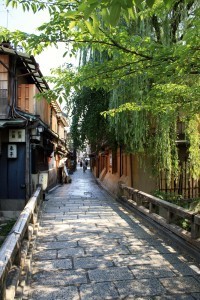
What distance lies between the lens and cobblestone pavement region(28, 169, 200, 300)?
4660 millimetres

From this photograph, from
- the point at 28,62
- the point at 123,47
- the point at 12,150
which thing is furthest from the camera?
the point at 28,62

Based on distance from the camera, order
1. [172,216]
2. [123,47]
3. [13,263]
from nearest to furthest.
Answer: [123,47] → [13,263] → [172,216]

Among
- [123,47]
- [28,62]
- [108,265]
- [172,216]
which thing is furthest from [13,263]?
[28,62]

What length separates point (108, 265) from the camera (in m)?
5.80

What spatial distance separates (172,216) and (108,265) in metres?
3.02

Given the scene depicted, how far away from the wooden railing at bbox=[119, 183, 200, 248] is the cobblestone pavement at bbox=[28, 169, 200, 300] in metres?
0.42

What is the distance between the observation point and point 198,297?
4434 millimetres

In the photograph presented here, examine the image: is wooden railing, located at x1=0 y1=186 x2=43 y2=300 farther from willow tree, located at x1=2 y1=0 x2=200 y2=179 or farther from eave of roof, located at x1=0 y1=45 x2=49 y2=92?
eave of roof, located at x1=0 y1=45 x2=49 y2=92

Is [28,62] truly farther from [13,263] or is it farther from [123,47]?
[13,263]

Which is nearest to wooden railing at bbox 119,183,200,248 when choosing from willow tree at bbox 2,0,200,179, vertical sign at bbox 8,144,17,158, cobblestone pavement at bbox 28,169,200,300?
cobblestone pavement at bbox 28,169,200,300

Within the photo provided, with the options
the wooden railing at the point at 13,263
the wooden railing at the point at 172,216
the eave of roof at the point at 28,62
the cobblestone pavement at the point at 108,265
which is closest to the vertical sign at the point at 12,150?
the eave of roof at the point at 28,62

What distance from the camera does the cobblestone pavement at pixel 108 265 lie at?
4660 mm

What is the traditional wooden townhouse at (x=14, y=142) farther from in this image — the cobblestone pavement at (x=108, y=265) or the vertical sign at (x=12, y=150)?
the cobblestone pavement at (x=108, y=265)

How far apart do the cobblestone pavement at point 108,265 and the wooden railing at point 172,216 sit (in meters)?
0.42
